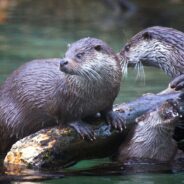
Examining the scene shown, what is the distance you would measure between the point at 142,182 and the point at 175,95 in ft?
3.04

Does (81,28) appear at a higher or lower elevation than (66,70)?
higher

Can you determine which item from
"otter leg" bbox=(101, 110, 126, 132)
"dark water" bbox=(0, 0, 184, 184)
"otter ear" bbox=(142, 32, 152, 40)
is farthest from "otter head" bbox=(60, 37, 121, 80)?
"otter ear" bbox=(142, 32, 152, 40)

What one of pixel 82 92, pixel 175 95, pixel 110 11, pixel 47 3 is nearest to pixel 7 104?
pixel 82 92

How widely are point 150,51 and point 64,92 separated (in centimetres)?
134

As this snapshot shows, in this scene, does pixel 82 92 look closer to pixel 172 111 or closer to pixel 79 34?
pixel 172 111

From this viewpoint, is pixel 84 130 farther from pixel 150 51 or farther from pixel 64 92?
pixel 150 51

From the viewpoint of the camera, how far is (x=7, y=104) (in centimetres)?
528

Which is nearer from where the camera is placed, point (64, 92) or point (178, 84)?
point (64, 92)

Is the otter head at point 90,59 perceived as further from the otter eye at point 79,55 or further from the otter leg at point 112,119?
the otter leg at point 112,119

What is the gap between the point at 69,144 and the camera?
4.77 m

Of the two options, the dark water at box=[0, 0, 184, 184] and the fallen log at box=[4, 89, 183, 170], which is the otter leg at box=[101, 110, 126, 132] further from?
the dark water at box=[0, 0, 184, 184]

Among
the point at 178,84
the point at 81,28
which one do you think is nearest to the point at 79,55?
the point at 178,84

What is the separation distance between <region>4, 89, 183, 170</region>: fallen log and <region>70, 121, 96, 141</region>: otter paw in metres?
0.03

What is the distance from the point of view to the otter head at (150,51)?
5867 mm
